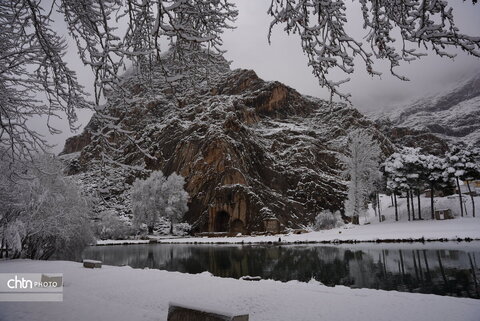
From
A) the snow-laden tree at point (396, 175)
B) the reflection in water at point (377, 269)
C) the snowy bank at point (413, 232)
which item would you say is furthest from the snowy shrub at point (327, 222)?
the reflection in water at point (377, 269)

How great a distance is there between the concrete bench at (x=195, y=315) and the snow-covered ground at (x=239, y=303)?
0.17 m

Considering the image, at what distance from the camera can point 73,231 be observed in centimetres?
2456

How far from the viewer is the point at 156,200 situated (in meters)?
61.7

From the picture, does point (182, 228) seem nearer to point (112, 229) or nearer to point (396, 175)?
point (112, 229)

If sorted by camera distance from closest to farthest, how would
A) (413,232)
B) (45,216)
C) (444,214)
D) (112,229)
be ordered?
(45,216), (413,232), (444,214), (112,229)

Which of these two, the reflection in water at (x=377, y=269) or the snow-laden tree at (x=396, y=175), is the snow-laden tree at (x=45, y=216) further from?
the snow-laden tree at (x=396, y=175)

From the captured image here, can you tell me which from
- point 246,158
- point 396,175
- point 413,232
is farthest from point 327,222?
point 246,158

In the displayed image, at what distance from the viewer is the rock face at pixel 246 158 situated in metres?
67.2

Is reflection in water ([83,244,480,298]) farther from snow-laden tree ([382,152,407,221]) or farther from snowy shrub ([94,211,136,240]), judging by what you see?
snowy shrub ([94,211,136,240])

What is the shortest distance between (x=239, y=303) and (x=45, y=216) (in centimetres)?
1804

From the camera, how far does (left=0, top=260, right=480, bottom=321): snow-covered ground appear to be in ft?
25.4

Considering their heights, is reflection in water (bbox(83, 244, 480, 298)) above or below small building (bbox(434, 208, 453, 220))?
below

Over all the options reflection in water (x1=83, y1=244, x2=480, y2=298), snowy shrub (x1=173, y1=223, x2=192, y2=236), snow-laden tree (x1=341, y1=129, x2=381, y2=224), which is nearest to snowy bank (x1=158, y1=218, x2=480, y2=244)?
snow-laden tree (x1=341, y1=129, x2=381, y2=224)

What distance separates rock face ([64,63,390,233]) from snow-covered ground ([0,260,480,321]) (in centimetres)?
3489
